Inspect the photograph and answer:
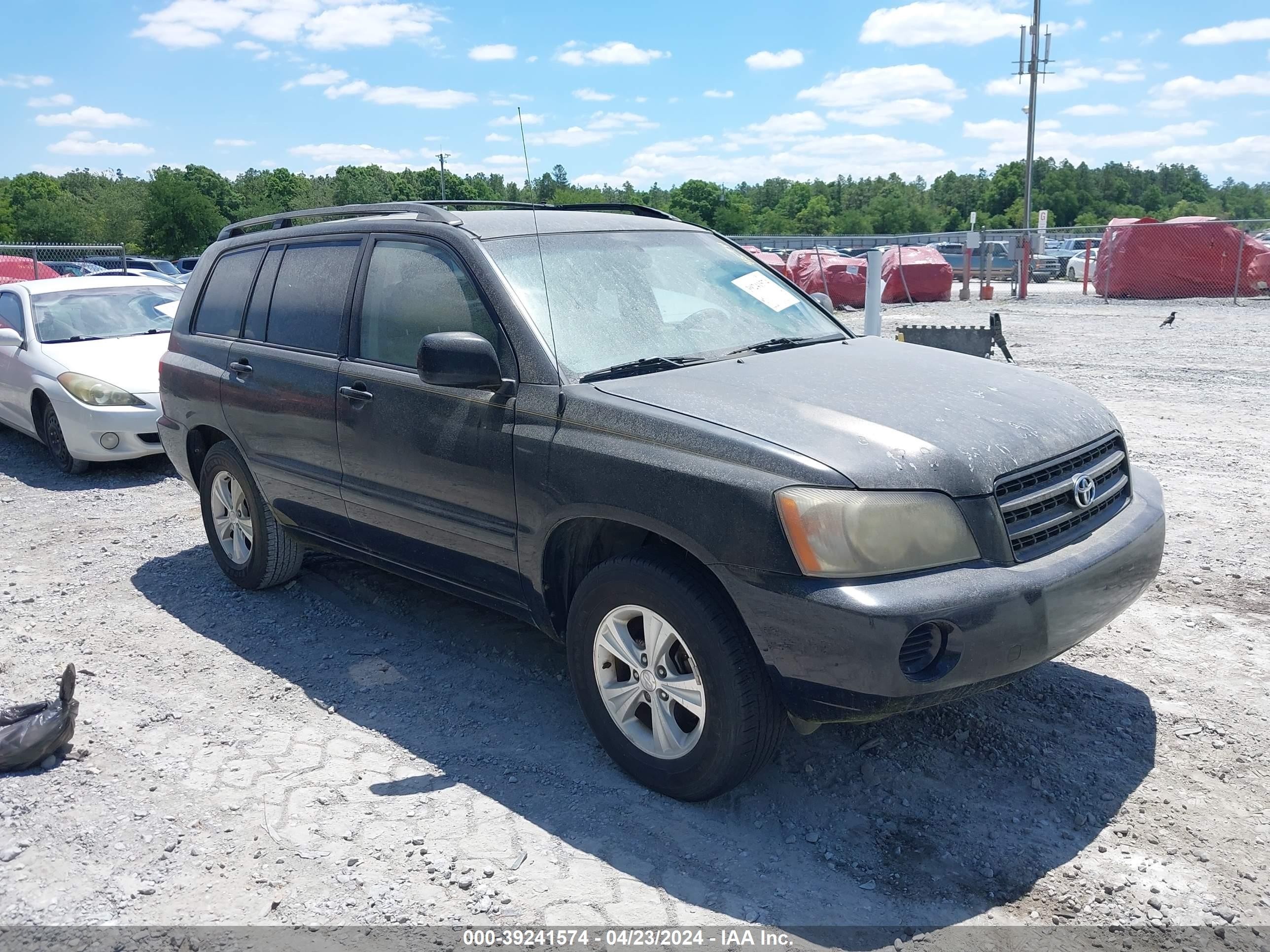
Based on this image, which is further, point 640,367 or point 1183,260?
point 1183,260

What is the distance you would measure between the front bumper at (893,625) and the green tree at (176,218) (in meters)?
69.4

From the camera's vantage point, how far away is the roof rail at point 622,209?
5.04 m

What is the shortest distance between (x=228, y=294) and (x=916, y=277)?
2342 centimetres

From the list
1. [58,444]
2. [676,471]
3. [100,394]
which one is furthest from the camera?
[58,444]

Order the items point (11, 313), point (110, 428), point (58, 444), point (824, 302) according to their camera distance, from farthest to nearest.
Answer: point (11, 313)
point (58, 444)
point (110, 428)
point (824, 302)

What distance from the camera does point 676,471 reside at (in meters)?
3.23

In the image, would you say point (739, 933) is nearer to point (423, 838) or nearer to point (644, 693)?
point (644, 693)

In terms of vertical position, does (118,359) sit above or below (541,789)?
above

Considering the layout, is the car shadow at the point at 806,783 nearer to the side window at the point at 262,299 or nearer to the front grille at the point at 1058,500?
the front grille at the point at 1058,500

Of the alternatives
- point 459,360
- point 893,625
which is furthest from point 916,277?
point 893,625

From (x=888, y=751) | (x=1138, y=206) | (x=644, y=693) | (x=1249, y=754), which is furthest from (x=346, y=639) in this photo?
(x=1138, y=206)

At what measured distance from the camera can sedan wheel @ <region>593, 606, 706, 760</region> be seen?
131 inches

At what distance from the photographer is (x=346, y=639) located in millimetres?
5055

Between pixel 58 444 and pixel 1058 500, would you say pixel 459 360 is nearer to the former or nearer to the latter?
pixel 1058 500
